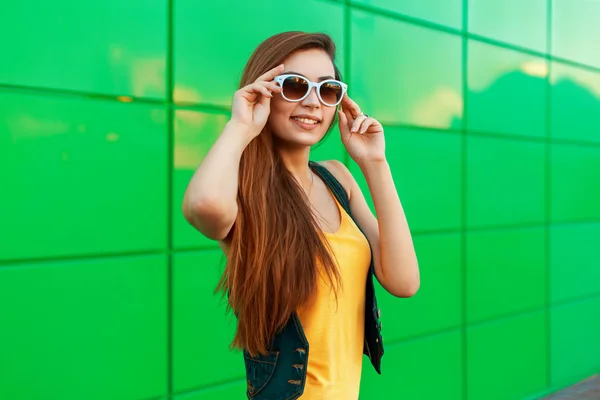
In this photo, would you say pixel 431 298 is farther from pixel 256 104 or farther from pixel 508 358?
pixel 256 104

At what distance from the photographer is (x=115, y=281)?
2.61 m

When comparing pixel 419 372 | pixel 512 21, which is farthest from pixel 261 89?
pixel 512 21

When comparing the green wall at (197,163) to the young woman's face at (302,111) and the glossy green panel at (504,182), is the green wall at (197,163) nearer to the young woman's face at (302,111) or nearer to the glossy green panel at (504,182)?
the glossy green panel at (504,182)

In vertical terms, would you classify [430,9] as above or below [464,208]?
above

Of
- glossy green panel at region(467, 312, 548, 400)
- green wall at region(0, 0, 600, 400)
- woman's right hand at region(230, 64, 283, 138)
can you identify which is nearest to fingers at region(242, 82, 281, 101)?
woman's right hand at region(230, 64, 283, 138)

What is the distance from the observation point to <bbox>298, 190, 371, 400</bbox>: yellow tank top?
156cm

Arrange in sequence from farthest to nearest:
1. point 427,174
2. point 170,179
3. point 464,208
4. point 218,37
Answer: point 464,208 < point 427,174 < point 218,37 < point 170,179

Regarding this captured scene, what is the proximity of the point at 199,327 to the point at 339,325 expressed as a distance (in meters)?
1.41

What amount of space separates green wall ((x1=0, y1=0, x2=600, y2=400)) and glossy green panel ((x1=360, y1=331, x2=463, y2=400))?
0.04 ft

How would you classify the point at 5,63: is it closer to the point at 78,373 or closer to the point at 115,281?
the point at 115,281

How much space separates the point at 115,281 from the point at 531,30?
346 centimetres

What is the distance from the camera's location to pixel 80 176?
2.51m

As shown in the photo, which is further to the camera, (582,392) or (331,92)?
(582,392)

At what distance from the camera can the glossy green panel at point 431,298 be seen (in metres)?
3.71
